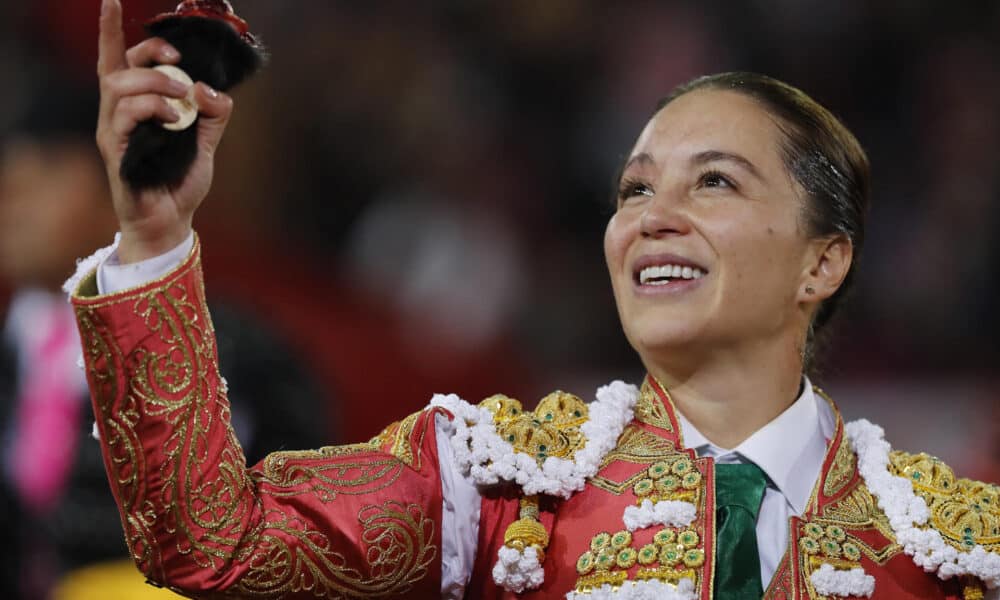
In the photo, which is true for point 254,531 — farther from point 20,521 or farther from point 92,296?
point 20,521

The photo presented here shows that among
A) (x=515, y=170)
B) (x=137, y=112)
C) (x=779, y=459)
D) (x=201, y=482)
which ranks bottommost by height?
(x=201, y=482)

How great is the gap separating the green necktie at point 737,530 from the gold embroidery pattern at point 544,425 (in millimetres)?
217

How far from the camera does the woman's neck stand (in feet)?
6.92

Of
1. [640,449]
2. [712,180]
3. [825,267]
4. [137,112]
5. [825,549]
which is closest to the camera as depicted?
[137,112]

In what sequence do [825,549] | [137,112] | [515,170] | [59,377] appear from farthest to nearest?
[515,170] < [59,377] < [825,549] < [137,112]

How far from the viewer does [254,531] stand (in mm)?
1717

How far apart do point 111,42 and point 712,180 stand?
3.14 ft

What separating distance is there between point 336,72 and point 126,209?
416cm

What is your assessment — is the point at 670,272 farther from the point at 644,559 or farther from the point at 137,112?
the point at 137,112

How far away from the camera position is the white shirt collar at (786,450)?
2045mm

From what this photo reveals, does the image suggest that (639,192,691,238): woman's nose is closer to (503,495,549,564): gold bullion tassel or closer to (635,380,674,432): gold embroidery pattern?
(635,380,674,432): gold embroidery pattern

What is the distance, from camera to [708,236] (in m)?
→ 2.06

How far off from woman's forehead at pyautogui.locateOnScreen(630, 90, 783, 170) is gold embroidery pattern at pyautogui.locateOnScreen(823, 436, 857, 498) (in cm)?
45

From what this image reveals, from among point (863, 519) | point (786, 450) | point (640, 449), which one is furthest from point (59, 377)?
point (863, 519)
